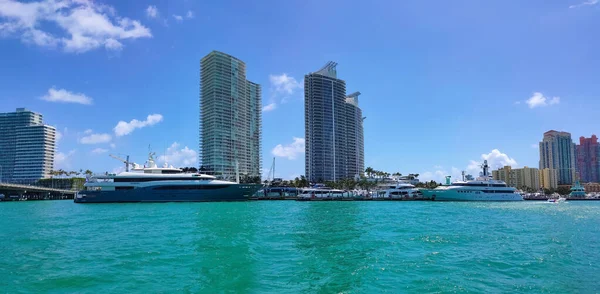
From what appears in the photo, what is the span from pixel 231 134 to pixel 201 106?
69.9 feet

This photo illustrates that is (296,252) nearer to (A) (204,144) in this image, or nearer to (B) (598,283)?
(B) (598,283)

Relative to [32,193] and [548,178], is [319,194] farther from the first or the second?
[548,178]

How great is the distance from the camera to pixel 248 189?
97625 mm

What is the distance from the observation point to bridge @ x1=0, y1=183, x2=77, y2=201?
138m

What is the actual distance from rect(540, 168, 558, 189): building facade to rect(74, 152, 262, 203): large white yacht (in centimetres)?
17833

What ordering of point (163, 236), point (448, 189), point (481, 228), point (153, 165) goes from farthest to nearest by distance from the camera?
point (448, 189)
point (153, 165)
point (481, 228)
point (163, 236)

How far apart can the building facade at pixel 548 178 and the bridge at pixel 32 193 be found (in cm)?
22604

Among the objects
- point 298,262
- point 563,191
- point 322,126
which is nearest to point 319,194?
point 322,126

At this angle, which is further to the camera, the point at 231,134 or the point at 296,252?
the point at 231,134

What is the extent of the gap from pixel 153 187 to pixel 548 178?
196819 mm

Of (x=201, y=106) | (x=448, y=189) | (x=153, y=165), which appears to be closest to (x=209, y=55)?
(x=201, y=106)

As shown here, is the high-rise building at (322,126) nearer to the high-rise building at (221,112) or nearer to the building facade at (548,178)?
the high-rise building at (221,112)

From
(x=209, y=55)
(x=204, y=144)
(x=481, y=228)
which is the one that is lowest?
(x=481, y=228)

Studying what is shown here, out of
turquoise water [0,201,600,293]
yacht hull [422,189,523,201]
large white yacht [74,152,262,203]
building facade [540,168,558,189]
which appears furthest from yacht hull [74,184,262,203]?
building facade [540,168,558,189]
